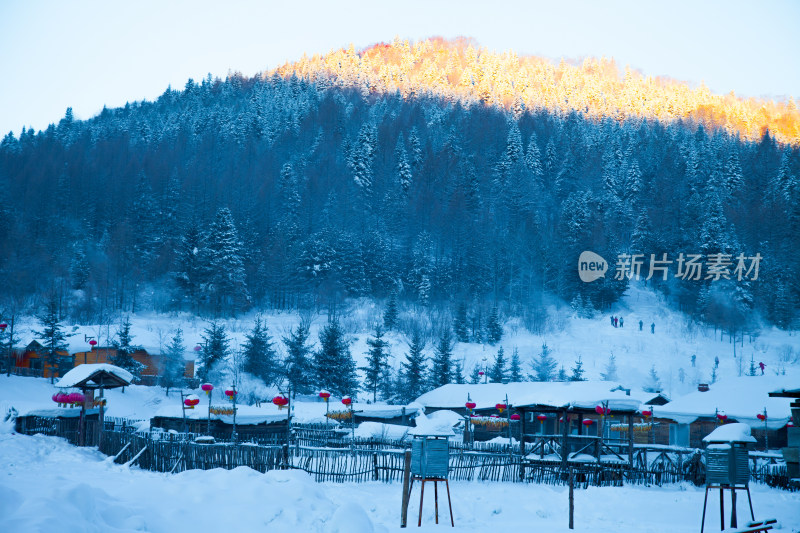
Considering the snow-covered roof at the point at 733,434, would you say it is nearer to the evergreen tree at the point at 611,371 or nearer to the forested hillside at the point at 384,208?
the evergreen tree at the point at 611,371

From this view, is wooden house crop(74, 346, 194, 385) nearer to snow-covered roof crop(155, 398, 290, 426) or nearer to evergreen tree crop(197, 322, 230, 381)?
evergreen tree crop(197, 322, 230, 381)

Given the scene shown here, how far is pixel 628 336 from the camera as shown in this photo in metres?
64.4

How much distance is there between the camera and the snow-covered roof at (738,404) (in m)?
34.5

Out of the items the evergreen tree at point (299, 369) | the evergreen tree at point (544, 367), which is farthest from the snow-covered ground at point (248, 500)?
the evergreen tree at point (544, 367)

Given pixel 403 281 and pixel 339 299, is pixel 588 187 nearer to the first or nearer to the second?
pixel 403 281

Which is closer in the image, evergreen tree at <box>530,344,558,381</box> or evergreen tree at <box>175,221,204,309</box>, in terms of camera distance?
evergreen tree at <box>530,344,558,381</box>

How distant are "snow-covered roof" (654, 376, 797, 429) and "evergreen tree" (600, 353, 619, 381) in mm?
15212

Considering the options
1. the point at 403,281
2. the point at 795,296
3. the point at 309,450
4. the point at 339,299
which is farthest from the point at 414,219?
the point at 309,450

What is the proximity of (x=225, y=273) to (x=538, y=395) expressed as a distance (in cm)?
5028

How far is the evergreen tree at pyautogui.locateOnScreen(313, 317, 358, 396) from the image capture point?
157ft

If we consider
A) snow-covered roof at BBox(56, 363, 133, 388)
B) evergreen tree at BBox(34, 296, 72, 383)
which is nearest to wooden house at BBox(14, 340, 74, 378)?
evergreen tree at BBox(34, 296, 72, 383)

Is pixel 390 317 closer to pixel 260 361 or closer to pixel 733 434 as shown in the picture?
pixel 260 361

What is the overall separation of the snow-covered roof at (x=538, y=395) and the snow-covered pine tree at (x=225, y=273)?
33130 mm

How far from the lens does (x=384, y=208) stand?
95688mm
